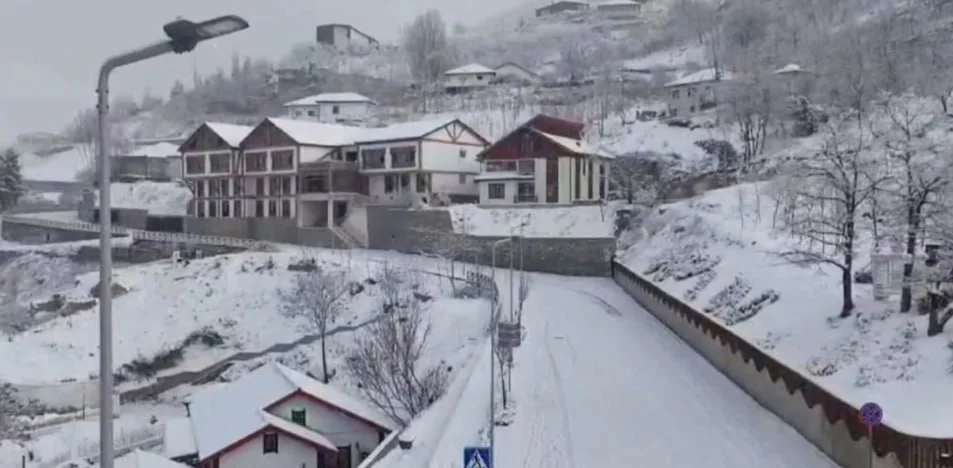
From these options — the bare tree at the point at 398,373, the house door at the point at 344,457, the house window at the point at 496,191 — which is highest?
the house window at the point at 496,191

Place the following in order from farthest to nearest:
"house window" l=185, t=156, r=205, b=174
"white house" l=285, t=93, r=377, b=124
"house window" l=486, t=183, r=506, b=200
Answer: "white house" l=285, t=93, r=377, b=124 < "house window" l=185, t=156, r=205, b=174 < "house window" l=486, t=183, r=506, b=200

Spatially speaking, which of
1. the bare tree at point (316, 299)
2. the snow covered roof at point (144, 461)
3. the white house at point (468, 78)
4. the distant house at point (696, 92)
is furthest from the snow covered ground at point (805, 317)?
the white house at point (468, 78)

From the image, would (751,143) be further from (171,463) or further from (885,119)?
(171,463)

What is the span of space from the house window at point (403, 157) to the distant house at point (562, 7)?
386 feet

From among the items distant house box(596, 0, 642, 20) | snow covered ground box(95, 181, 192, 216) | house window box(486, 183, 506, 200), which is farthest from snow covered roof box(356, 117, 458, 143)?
distant house box(596, 0, 642, 20)

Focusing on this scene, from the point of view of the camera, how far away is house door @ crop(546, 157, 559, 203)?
4969cm

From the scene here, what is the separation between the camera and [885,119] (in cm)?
2653

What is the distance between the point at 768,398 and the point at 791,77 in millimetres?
50123

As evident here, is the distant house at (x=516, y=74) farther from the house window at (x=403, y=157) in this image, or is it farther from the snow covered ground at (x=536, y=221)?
the snow covered ground at (x=536, y=221)

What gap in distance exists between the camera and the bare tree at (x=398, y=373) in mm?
27250

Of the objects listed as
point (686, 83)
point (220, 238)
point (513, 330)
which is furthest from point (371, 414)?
point (686, 83)

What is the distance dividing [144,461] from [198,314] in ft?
54.6

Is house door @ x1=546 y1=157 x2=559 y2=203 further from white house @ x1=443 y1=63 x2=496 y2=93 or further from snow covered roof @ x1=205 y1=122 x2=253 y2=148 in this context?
white house @ x1=443 y1=63 x2=496 y2=93

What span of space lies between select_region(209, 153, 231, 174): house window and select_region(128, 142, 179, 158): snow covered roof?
58.6 feet
